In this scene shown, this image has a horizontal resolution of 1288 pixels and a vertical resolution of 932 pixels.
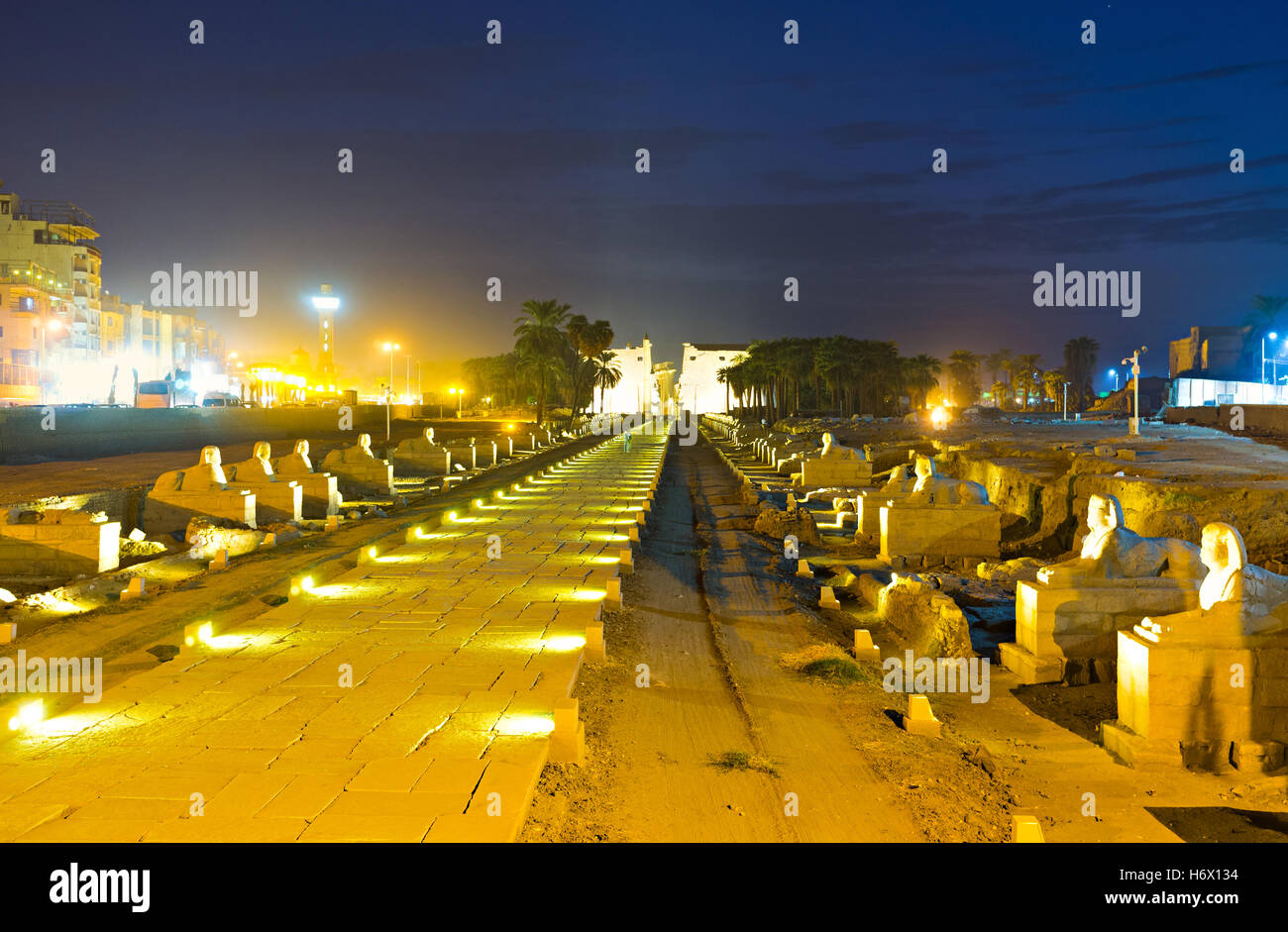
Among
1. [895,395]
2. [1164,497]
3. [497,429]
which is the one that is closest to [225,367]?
[497,429]

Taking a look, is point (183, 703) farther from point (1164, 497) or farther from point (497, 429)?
point (497, 429)

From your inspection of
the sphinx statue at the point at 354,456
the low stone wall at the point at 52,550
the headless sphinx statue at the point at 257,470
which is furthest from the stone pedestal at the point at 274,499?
the sphinx statue at the point at 354,456

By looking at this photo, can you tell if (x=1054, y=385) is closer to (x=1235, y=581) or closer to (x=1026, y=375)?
(x=1026, y=375)

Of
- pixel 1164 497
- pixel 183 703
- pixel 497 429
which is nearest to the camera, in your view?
pixel 183 703

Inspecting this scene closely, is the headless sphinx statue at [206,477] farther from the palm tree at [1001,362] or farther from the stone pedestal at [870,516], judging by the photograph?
the palm tree at [1001,362]

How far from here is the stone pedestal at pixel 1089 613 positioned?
30.5 ft

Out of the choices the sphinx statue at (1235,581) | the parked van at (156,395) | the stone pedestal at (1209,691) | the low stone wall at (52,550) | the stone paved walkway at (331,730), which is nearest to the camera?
the stone paved walkway at (331,730)

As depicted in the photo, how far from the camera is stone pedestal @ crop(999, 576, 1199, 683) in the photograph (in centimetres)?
930

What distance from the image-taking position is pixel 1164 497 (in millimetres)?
14398

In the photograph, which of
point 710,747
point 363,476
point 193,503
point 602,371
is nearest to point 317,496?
point 193,503

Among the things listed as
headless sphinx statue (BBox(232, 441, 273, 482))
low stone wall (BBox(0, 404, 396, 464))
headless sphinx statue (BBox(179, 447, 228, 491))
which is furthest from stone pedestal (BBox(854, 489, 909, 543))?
low stone wall (BBox(0, 404, 396, 464))

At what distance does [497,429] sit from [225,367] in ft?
175

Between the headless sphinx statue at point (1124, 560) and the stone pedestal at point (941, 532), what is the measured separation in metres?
6.34

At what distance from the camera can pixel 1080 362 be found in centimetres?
9531
